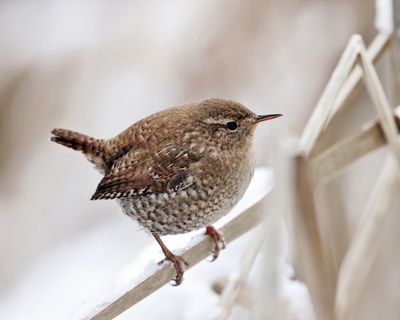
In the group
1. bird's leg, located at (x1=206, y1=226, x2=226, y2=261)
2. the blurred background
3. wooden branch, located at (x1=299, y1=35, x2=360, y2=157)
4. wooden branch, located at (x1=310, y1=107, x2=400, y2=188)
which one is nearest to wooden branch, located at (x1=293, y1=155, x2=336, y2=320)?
wooden branch, located at (x1=299, y1=35, x2=360, y2=157)

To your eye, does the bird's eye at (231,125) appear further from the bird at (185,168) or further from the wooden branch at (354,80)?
the wooden branch at (354,80)

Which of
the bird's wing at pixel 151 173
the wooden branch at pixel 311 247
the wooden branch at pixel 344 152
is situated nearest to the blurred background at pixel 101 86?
the wooden branch at pixel 344 152

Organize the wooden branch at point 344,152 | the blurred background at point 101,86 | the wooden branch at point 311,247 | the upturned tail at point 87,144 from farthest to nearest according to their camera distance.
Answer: the blurred background at point 101,86
the upturned tail at point 87,144
the wooden branch at point 344,152
the wooden branch at point 311,247

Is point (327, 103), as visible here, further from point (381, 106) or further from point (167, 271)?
point (167, 271)

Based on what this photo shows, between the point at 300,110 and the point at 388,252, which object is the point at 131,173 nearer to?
the point at 388,252

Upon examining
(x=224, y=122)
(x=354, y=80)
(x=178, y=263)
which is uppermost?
(x=224, y=122)

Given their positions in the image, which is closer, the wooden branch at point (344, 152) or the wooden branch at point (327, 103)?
the wooden branch at point (327, 103)

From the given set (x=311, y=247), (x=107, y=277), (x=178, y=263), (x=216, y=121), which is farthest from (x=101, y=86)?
(x=311, y=247)
